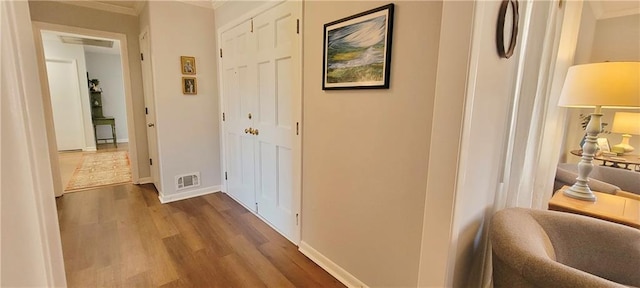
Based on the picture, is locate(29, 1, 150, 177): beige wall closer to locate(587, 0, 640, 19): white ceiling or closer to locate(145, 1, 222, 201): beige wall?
locate(145, 1, 222, 201): beige wall

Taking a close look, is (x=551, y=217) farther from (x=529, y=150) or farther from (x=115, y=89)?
(x=115, y=89)

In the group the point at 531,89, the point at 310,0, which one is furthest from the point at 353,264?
the point at 310,0

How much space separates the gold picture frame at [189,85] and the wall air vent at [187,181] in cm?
93

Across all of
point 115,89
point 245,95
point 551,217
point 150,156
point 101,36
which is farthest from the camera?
point 115,89

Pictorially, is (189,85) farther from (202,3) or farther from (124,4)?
(124,4)

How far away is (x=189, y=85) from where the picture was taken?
9.91ft

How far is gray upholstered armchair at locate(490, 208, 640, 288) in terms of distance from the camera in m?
0.99

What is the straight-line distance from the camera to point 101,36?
10.4 feet

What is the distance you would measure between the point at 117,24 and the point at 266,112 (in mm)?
2378

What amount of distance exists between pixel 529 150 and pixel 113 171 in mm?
5048

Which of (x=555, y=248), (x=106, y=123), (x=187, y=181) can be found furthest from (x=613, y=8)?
(x=106, y=123)

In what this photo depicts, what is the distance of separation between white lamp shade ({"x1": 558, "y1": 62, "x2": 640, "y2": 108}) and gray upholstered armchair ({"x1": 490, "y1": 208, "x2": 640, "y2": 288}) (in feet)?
1.99

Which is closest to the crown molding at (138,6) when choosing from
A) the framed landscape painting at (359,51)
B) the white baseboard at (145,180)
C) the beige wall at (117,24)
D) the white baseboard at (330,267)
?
the beige wall at (117,24)

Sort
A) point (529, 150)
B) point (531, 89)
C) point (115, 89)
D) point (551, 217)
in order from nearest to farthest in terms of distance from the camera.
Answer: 1. point (551, 217)
2. point (531, 89)
3. point (529, 150)
4. point (115, 89)
